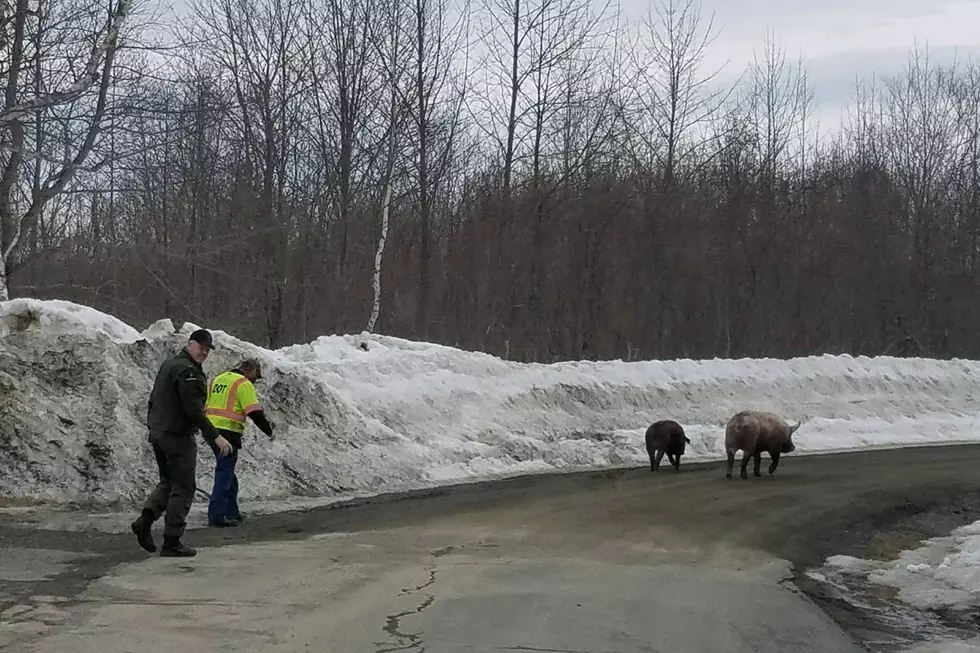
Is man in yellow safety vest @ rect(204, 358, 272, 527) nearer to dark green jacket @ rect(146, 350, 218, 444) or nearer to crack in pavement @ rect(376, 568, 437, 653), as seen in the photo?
dark green jacket @ rect(146, 350, 218, 444)

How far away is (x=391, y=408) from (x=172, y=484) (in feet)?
30.2

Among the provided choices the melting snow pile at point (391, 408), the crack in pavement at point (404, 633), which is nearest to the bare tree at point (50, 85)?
the melting snow pile at point (391, 408)

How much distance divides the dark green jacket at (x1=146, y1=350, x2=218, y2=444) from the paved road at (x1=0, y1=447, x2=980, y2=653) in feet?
3.98

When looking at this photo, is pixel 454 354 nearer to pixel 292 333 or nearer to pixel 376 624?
pixel 292 333

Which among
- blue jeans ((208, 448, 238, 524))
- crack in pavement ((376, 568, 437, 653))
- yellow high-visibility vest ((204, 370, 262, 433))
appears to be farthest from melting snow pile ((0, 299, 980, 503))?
crack in pavement ((376, 568, 437, 653))

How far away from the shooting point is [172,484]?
995cm

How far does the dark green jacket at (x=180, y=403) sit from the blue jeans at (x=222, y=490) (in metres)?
2.15

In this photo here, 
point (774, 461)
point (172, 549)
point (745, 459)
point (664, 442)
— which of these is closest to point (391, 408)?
point (664, 442)

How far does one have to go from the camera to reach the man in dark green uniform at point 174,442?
991cm

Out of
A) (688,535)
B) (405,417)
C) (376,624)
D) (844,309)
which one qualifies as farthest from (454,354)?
(844,309)

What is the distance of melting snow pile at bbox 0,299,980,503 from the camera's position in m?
14.3

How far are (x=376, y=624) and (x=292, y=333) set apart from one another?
2380 centimetres

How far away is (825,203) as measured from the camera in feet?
139

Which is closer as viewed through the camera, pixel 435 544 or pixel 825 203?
pixel 435 544
